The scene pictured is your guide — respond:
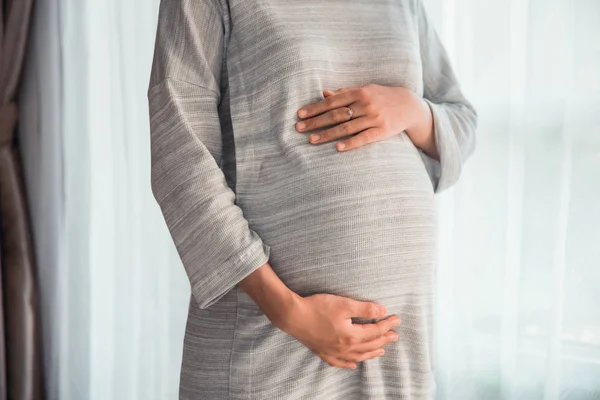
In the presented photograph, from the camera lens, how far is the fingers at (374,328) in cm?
89

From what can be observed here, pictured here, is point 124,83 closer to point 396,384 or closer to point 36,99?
point 36,99

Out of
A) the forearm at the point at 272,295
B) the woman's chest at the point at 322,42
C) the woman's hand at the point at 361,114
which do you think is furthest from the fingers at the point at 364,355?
the woman's chest at the point at 322,42

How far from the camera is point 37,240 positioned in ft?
6.63

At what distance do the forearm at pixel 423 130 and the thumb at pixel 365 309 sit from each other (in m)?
0.32

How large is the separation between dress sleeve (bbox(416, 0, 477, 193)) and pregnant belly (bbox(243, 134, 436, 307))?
16 cm

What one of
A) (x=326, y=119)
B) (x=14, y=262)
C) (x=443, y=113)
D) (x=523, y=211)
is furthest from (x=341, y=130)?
(x=14, y=262)

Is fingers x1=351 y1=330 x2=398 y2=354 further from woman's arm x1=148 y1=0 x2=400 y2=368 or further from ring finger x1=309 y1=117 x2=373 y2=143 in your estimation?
ring finger x1=309 y1=117 x2=373 y2=143

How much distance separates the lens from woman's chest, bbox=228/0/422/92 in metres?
0.95

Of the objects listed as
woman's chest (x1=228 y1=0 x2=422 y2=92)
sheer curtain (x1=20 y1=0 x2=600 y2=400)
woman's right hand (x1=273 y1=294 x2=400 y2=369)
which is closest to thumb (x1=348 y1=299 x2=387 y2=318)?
woman's right hand (x1=273 y1=294 x2=400 y2=369)

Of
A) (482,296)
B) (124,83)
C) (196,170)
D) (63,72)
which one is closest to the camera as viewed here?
(196,170)

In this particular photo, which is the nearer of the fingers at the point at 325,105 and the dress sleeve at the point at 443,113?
the fingers at the point at 325,105

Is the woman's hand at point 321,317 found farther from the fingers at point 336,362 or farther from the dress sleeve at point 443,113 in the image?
the dress sleeve at point 443,113

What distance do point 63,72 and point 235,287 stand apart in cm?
126

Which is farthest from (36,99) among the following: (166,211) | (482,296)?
(482,296)
